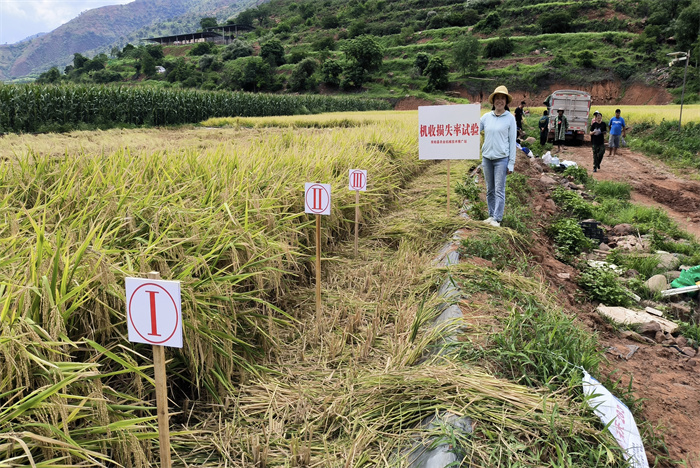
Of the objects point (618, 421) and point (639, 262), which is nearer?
point (618, 421)

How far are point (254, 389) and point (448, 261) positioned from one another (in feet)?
6.07

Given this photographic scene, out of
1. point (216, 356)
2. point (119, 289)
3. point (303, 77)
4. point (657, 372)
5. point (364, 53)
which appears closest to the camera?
point (119, 289)

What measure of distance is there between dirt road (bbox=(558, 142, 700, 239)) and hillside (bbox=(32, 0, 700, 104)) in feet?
91.4

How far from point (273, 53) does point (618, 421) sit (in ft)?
206

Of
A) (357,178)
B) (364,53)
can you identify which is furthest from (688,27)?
(357,178)

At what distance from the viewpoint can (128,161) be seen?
3727 millimetres

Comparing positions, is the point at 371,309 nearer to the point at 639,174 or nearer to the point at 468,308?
the point at 468,308

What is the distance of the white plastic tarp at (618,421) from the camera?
179 cm

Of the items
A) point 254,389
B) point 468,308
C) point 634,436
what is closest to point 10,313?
point 254,389

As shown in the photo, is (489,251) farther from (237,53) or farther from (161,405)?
(237,53)

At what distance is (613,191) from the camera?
26.7 feet

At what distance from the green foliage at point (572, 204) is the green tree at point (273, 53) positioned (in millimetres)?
55267

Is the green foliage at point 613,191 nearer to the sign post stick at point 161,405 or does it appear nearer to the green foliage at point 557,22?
the sign post stick at point 161,405

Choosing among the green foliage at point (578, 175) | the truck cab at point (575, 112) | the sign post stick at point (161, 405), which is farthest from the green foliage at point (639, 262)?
the truck cab at point (575, 112)
